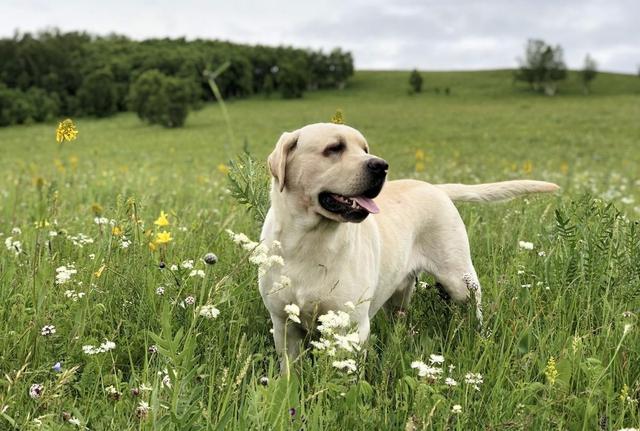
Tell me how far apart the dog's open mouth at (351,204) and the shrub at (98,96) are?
67248 millimetres

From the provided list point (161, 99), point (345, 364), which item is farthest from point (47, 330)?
point (161, 99)

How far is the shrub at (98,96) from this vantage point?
64875mm

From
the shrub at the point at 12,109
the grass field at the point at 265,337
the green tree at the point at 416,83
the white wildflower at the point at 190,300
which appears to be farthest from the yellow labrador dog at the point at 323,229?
the green tree at the point at 416,83

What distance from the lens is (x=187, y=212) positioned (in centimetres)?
638

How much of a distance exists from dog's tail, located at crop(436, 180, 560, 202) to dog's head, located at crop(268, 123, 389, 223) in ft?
4.97

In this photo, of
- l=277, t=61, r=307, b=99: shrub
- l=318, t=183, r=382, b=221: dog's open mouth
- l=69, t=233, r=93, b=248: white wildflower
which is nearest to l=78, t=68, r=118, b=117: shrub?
l=277, t=61, r=307, b=99: shrub

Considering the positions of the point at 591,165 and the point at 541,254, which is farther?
the point at 591,165

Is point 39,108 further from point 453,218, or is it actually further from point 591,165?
point 453,218

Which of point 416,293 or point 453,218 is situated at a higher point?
point 453,218

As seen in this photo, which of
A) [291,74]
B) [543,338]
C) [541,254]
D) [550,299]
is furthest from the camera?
[291,74]

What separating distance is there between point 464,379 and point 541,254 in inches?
71.7

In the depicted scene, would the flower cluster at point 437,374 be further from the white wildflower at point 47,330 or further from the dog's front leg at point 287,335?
the white wildflower at point 47,330

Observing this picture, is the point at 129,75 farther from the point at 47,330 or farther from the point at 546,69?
the point at 47,330

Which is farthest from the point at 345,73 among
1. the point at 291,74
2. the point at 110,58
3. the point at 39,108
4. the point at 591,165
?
the point at 591,165
